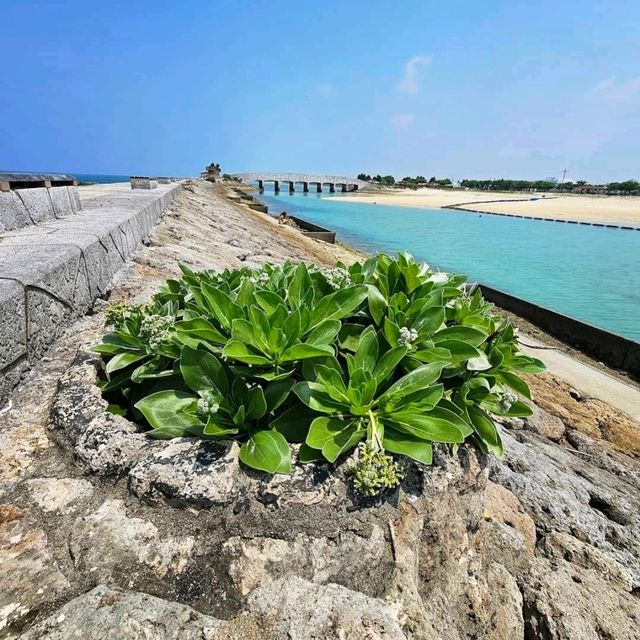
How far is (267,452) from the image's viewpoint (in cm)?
128

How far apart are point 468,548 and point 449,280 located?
4.22 ft

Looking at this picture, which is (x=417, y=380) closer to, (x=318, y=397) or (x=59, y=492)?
(x=318, y=397)

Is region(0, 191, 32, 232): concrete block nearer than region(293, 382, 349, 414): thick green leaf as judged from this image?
No

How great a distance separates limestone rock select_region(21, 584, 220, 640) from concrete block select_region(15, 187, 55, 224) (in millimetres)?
3380

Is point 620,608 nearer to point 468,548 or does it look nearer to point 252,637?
point 468,548

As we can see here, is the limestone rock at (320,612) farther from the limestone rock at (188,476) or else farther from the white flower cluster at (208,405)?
the white flower cluster at (208,405)

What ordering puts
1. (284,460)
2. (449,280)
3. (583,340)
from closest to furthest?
(284,460)
(449,280)
(583,340)

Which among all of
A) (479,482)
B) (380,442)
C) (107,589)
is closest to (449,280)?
(479,482)

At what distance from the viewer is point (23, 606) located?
1.05 m

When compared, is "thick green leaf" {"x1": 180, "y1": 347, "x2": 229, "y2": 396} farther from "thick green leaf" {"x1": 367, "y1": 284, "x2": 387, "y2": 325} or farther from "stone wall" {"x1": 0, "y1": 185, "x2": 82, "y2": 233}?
"stone wall" {"x1": 0, "y1": 185, "x2": 82, "y2": 233}

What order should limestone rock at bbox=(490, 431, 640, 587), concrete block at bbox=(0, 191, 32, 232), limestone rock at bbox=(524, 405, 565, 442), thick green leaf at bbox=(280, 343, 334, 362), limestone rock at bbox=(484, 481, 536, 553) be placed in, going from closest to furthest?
thick green leaf at bbox=(280, 343, 334, 362)
limestone rock at bbox=(484, 481, 536, 553)
limestone rock at bbox=(490, 431, 640, 587)
concrete block at bbox=(0, 191, 32, 232)
limestone rock at bbox=(524, 405, 565, 442)

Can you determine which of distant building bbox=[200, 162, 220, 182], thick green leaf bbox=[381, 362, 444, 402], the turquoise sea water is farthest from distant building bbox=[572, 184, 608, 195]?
thick green leaf bbox=[381, 362, 444, 402]

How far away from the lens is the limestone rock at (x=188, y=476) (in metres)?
1.24

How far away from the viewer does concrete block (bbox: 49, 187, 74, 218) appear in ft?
12.9
